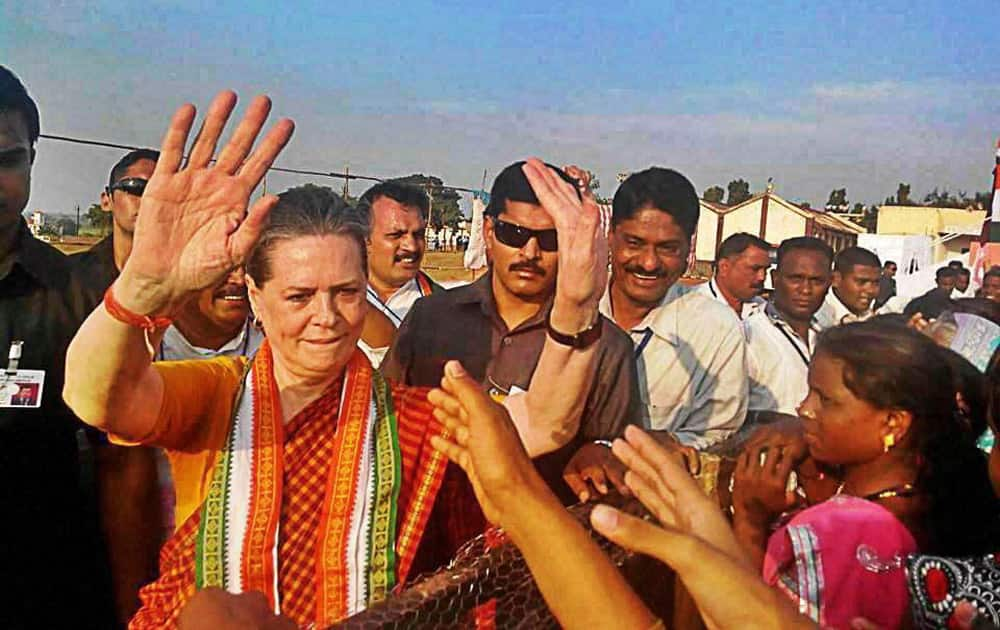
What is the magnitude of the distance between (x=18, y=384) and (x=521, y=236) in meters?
1.16

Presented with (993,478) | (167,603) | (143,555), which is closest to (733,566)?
(993,478)

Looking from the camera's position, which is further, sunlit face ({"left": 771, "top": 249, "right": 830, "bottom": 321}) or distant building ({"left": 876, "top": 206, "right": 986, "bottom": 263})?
distant building ({"left": 876, "top": 206, "right": 986, "bottom": 263})

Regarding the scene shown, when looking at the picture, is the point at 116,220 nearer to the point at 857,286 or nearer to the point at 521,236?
the point at 521,236

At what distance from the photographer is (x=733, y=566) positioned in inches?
36.2

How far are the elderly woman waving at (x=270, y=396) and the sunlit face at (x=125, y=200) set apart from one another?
523 millimetres

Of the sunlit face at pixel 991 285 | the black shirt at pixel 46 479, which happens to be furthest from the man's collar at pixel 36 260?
the sunlit face at pixel 991 285

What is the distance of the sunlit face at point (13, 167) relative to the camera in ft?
5.77

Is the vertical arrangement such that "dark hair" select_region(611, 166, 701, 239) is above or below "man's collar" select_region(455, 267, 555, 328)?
above

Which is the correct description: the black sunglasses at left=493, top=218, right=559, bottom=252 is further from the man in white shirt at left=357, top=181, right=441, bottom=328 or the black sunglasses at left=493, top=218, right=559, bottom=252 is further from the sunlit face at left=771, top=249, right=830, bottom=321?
the sunlit face at left=771, top=249, right=830, bottom=321

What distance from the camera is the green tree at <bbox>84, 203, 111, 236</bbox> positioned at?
1929 millimetres

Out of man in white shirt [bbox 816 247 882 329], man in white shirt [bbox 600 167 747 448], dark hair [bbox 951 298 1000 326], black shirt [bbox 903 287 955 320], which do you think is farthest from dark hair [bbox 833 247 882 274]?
man in white shirt [bbox 600 167 747 448]

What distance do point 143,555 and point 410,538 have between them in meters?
0.66

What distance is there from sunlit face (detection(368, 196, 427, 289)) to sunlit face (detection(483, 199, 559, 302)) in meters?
1.11

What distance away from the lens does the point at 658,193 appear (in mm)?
2266
